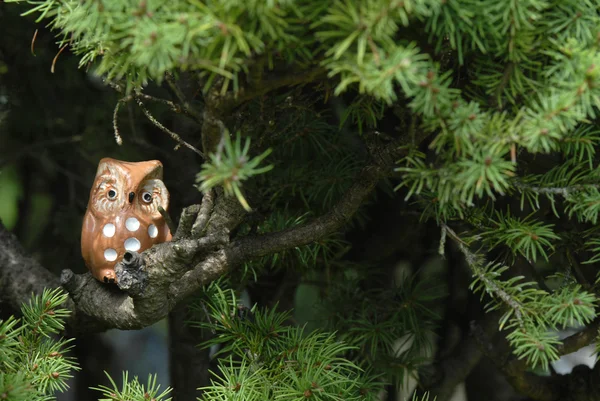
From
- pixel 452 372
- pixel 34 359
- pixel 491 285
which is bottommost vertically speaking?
pixel 452 372

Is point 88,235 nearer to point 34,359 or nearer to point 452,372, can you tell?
point 34,359

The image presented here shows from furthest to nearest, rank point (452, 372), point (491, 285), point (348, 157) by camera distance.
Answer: point (452, 372) → point (348, 157) → point (491, 285)

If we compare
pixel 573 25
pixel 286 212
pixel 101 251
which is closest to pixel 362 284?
pixel 286 212

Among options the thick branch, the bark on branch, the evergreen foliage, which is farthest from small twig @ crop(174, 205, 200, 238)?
the thick branch

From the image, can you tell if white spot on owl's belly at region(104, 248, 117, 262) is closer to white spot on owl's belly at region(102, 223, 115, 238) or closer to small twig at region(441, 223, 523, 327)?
white spot on owl's belly at region(102, 223, 115, 238)

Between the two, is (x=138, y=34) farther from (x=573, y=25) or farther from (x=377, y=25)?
(x=573, y=25)

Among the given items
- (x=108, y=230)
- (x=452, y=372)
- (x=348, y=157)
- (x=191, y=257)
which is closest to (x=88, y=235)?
(x=108, y=230)
